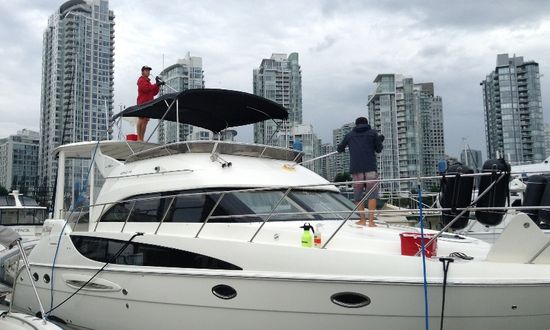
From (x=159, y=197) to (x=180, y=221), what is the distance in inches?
17.7

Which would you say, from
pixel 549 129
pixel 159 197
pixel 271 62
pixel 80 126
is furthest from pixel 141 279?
pixel 549 129

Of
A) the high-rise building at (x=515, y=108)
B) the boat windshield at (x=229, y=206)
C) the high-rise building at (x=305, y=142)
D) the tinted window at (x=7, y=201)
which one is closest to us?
the boat windshield at (x=229, y=206)

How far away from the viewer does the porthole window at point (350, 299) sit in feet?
12.7

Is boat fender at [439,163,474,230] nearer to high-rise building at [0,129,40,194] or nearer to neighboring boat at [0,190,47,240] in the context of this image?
neighboring boat at [0,190,47,240]

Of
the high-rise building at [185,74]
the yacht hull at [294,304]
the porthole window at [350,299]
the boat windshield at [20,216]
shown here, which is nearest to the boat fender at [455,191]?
the yacht hull at [294,304]

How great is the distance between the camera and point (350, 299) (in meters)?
3.95

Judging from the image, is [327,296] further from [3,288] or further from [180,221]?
[3,288]

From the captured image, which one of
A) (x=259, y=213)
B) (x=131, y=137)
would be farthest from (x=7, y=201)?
(x=259, y=213)

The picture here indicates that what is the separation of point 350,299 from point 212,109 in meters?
4.41

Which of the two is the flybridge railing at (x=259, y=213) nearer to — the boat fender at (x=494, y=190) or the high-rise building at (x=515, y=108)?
the boat fender at (x=494, y=190)

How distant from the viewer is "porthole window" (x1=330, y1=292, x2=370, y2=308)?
3.88 m

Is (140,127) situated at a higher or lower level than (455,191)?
higher

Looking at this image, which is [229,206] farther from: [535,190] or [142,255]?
[535,190]

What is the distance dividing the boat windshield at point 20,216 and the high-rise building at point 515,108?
94.2ft
